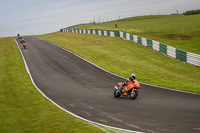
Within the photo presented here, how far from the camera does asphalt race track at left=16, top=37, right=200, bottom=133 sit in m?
10.5

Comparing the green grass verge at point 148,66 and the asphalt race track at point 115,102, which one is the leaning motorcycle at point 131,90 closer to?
the asphalt race track at point 115,102

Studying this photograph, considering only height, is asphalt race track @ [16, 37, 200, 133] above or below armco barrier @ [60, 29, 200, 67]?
below

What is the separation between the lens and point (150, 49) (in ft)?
116

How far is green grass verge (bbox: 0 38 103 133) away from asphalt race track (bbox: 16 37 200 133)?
102 centimetres

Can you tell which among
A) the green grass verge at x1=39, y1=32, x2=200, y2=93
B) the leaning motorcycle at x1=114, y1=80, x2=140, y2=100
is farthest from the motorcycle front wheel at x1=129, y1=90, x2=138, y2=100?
the green grass verge at x1=39, y1=32, x2=200, y2=93

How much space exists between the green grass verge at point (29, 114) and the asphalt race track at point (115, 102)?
1019mm

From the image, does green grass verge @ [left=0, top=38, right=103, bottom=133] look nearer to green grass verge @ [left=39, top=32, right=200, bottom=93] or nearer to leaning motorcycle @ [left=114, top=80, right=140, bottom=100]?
leaning motorcycle @ [left=114, top=80, right=140, bottom=100]

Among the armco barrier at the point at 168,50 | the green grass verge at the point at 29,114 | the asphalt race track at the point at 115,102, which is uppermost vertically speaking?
the armco barrier at the point at 168,50

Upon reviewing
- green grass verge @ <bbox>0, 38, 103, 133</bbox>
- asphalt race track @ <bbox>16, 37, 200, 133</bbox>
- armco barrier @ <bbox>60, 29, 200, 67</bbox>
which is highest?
armco barrier @ <bbox>60, 29, 200, 67</bbox>

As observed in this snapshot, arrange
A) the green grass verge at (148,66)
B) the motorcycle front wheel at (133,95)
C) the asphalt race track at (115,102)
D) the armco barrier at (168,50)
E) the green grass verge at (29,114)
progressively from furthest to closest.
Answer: the armco barrier at (168,50) < the green grass verge at (148,66) < the motorcycle front wheel at (133,95) < the asphalt race track at (115,102) < the green grass verge at (29,114)

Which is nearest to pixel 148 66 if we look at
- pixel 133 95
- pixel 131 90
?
pixel 131 90

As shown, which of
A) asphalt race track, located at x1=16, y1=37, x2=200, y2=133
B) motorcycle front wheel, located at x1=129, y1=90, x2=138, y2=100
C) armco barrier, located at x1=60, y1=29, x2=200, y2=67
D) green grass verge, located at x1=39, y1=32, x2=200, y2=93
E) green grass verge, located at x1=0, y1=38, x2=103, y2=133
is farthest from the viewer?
armco barrier, located at x1=60, y1=29, x2=200, y2=67

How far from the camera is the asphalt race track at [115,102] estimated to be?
1054 centimetres

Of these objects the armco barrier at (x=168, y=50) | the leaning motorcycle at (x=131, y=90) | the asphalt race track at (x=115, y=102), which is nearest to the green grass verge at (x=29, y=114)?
the asphalt race track at (x=115, y=102)
